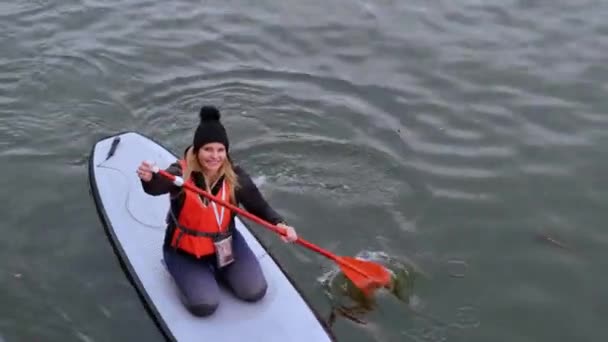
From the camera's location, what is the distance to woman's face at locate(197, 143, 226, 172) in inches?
209

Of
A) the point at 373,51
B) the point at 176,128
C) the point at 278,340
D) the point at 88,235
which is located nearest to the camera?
the point at 278,340

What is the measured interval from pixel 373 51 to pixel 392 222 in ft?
12.3

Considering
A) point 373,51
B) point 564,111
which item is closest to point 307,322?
point 564,111

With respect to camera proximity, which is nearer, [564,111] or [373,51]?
[564,111]

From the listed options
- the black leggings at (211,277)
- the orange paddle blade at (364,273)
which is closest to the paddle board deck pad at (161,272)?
the black leggings at (211,277)

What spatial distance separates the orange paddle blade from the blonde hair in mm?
1095

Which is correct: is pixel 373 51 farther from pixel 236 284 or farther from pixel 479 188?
pixel 236 284

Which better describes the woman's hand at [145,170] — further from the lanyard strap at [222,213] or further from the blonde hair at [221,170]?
the lanyard strap at [222,213]

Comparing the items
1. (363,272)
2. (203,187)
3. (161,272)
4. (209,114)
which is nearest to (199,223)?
(203,187)

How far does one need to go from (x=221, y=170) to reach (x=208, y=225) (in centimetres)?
46

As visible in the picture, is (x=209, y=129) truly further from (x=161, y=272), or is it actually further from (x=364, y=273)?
(x=364, y=273)

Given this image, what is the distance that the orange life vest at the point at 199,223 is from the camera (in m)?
5.54

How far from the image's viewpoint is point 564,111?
883cm

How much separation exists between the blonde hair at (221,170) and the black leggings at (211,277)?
0.51 meters
